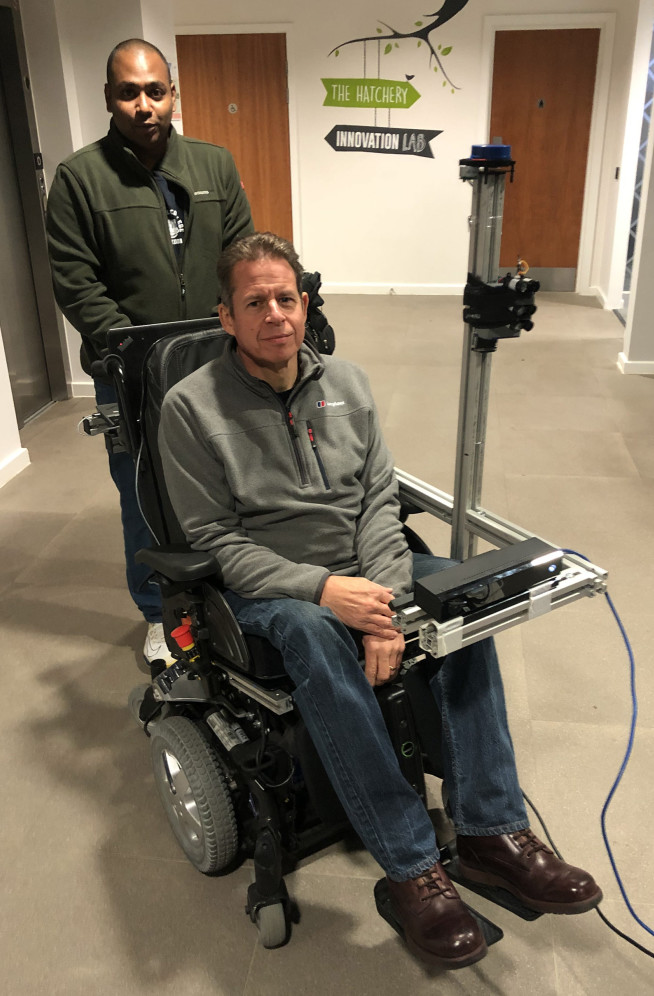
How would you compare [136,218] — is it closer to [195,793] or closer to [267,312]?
[267,312]

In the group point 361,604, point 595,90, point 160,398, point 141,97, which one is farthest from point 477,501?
point 595,90

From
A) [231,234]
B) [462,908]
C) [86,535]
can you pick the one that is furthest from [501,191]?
[86,535]

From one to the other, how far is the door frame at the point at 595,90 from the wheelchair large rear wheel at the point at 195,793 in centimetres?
614

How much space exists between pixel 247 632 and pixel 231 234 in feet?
4.04

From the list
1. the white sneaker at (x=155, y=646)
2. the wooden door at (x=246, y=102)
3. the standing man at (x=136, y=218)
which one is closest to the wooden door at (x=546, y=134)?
the wooden door at (x=246, y=102)

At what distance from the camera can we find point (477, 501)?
181 centimetres

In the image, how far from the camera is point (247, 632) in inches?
59.5

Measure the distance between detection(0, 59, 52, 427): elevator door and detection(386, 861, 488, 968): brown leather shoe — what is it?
11.1ft

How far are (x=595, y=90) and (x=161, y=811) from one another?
647 cm

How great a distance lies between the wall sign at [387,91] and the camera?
6.36 metres

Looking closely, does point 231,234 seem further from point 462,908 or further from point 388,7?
point 388,7

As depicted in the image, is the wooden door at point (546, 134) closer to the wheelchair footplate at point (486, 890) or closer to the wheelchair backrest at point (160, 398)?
the wheelchair backrest at point (160, 398)

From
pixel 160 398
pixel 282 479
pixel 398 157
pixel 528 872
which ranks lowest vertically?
pixel 528 872

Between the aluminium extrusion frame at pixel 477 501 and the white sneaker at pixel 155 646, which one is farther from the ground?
the aluminium extrusion frame at pixel 477 501
